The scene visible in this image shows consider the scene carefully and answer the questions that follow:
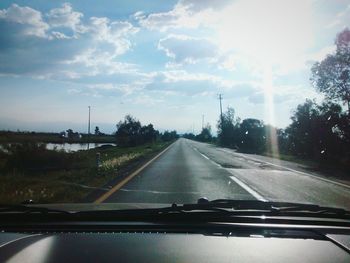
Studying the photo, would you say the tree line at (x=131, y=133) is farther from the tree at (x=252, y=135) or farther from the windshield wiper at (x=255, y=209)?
the windshield wiper at (x=255, y=209)

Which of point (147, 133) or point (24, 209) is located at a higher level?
point (147, 133)

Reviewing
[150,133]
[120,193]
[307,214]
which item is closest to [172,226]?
[307,214]

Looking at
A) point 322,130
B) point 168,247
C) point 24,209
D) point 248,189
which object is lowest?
point 248,189

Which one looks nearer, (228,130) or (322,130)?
(322,130)

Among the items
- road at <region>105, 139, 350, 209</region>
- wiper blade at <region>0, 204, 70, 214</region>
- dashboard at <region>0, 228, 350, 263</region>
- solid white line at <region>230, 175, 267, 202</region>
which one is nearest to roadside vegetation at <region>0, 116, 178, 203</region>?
road at <region>105, 139, 350, 209</region>

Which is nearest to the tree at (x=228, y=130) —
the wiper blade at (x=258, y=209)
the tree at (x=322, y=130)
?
the tree at (x=322, y=130)

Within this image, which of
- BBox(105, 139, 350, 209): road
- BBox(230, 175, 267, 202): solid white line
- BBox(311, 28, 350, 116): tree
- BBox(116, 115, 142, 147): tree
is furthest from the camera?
BBox(116, 115, 142, 147): tree

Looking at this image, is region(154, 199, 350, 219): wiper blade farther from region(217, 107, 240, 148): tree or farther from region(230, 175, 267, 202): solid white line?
region(217, 107, 240, 148): tree

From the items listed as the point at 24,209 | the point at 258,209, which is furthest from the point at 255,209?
the point at 24,209

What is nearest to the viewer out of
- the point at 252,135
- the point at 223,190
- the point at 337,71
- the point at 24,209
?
the point at 24,209

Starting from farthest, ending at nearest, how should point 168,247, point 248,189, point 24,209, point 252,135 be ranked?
point 252,135
point 248,189
point 24,209
point 168,247

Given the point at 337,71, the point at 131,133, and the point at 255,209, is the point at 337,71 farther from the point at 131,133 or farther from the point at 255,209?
the point at 131,133

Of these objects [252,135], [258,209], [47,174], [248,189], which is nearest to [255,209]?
[258,209]

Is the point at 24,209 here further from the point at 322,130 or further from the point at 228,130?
the point at 228,130
